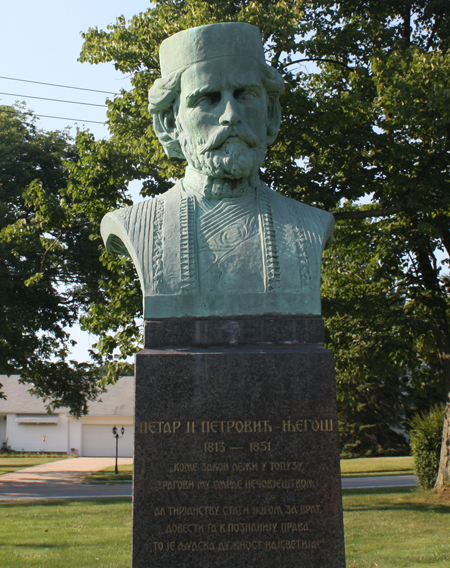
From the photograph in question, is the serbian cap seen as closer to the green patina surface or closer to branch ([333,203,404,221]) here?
the green patina surface

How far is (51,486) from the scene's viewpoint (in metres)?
20.4

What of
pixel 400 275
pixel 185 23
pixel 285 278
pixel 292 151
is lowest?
→ pixel 285 278

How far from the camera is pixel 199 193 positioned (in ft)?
13.9

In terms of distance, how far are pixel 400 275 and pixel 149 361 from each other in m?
11.3

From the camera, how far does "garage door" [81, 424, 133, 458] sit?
41.7 m

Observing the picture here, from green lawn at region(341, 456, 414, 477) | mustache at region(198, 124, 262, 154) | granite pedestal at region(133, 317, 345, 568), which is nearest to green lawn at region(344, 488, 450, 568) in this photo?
granite pedestal at region(133, 317, 345, 568)

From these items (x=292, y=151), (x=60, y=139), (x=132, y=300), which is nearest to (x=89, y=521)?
(x=132, y=300)

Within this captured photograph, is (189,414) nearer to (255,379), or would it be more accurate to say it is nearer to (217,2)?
(255,379)

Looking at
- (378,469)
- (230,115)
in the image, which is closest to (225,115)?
(230,115)

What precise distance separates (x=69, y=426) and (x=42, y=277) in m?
29.1

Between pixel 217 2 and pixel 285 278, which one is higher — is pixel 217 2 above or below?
above

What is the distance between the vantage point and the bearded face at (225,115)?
3979mm

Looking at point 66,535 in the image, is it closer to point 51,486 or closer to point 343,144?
point 343,144

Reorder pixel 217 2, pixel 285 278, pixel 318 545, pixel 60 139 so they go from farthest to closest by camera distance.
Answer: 1. pixel 60 139
2. pixel 217 2
3. pixel 285 278
4. pixel 318 545
